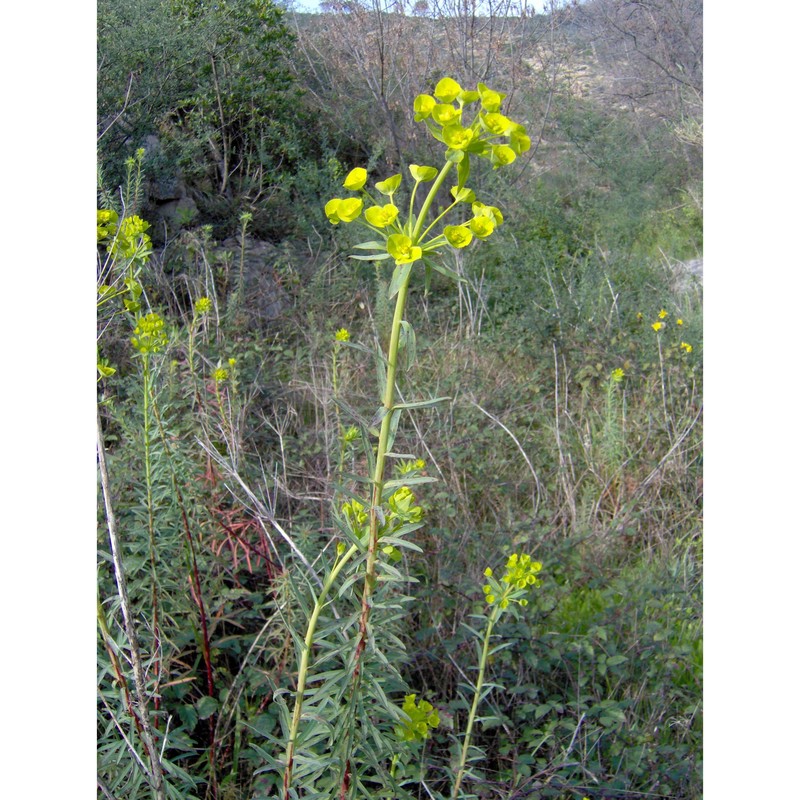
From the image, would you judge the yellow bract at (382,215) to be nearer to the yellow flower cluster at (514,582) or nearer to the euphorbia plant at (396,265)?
the euphorbia plant at (396,265)

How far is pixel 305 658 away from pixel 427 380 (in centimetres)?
187

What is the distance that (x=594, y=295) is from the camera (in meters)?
3.39

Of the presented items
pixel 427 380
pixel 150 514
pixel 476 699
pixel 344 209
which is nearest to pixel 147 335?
pixel 150 514

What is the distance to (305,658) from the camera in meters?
0.85

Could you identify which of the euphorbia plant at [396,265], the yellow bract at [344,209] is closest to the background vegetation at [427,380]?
the euphorbia plant at [396,265]

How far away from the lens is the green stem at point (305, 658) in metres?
0.82

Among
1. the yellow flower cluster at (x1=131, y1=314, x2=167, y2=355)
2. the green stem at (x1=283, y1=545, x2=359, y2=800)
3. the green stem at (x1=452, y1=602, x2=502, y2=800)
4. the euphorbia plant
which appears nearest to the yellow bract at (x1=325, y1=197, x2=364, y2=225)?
the euphorbia plant

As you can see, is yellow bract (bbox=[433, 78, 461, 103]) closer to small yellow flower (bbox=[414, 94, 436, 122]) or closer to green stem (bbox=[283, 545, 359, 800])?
small yellow flower (bbox=[414, 94, 436, 122])

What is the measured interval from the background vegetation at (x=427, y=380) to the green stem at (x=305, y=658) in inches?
2.8

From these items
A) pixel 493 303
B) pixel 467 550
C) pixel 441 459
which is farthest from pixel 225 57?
pixel 467 550

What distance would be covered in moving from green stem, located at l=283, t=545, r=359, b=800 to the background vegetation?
0.07 m

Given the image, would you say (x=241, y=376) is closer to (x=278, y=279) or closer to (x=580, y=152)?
(x=278, y=279)

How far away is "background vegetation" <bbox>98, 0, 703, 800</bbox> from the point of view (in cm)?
136

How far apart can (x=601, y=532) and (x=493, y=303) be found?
1851 mm
